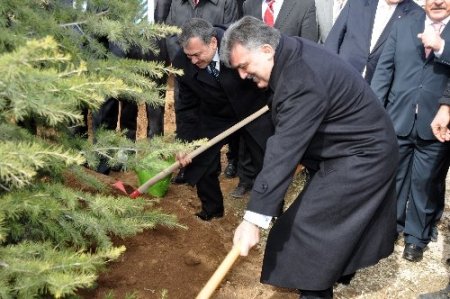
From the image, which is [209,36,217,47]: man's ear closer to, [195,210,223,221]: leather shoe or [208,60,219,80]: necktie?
[208,60,219,80]: necktie

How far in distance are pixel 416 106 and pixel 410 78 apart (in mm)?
210

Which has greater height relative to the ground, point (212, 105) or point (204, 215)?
point (212, 105)

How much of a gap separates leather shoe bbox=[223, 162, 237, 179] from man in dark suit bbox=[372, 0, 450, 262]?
6.57ft

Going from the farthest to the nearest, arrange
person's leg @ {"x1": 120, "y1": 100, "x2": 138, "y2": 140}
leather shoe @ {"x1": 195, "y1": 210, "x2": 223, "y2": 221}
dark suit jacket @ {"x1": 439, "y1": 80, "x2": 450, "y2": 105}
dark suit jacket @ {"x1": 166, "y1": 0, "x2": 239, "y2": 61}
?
person's leg @ {"x1": 120, "y1": 100, "x2": 138, "y2": 140}
dark suit jacket @ {"x1": 166, "y1": 0, "x2": 239, "y2": 61}
leather shoe @ {"x1": 195, "y1": 210, "x2": 223, "y2": 221}
dark suit jacket @ {"x1": 439, "y1": 80, "x2": 450, "y2": 105}

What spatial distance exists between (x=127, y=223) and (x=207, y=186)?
1.86 meters

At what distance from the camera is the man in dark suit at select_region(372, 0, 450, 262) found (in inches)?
131

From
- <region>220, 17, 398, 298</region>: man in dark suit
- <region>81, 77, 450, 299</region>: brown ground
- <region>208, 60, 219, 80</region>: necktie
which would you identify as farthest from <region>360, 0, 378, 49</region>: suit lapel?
<region>81, 77, 450, 299</region>: brown ground

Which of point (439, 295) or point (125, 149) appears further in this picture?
point (439, 295)

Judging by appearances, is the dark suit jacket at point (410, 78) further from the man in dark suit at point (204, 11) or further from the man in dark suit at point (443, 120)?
the man in dark suit at point (204, 11)

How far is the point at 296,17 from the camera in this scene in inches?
176

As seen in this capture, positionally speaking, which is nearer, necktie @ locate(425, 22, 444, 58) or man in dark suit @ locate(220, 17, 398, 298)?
man in dark suit @ locate(220, 17, 398, 298)

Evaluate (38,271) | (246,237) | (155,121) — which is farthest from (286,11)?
(38,271)

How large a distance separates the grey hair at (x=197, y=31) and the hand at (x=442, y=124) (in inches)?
64.1

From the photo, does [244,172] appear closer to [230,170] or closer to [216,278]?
[230,170]
